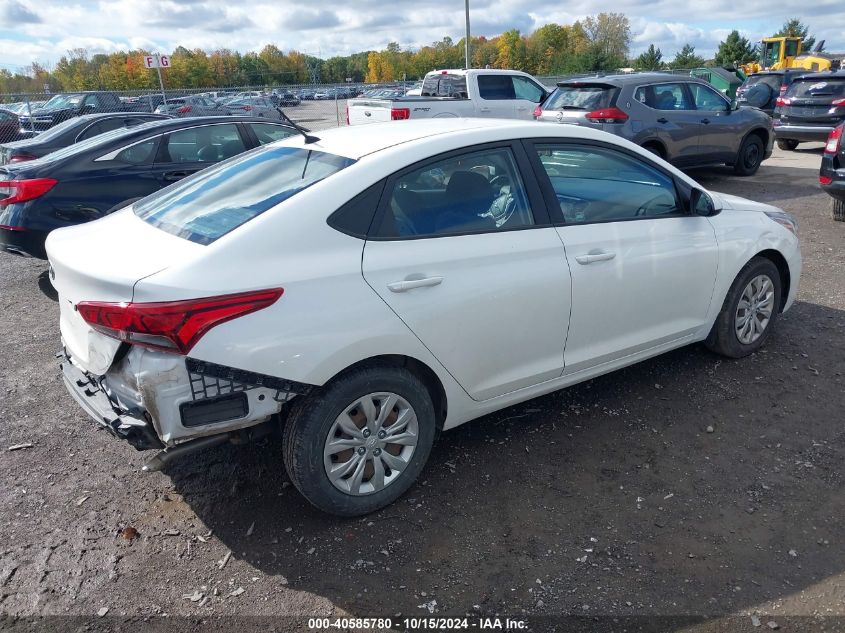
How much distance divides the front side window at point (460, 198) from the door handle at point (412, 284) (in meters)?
0.23

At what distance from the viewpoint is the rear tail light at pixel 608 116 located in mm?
10352

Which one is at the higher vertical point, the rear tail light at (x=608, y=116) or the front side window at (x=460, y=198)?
the front side window at (x=460, y=198)

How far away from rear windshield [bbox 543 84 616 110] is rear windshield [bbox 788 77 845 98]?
19.2 feet

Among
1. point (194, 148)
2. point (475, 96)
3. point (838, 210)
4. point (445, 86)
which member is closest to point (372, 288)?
point (194, 148)

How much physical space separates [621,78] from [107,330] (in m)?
9.86

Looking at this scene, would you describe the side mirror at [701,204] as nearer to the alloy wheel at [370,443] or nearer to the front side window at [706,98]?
the alloy wheel at [370,443]


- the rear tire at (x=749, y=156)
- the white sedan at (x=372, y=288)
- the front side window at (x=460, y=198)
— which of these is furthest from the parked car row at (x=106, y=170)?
the rear tire at (x=749, y=156)

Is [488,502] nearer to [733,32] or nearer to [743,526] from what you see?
[743,526]

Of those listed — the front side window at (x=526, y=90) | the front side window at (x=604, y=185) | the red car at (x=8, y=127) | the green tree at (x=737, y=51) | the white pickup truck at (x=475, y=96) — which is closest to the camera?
the front side window at (x=604, y=185)

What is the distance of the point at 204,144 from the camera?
25.7ft

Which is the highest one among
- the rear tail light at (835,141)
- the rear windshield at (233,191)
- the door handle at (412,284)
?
the rear windshield at (233,191)

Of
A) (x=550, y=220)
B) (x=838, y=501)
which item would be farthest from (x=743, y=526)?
(x=550, y=220)

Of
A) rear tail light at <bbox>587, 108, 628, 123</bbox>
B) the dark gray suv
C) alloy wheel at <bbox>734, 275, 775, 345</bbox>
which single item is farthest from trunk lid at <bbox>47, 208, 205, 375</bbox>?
the dark gray suv

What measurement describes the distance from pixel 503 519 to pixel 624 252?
5.27 ft
